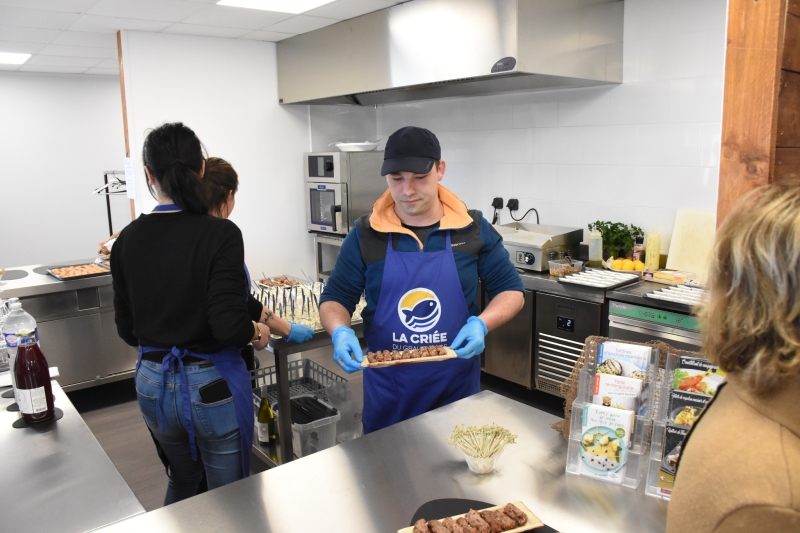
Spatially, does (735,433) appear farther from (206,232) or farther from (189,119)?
(189,119)

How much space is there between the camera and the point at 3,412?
6.56 feet

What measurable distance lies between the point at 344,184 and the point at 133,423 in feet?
8.05

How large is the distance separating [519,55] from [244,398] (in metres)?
2.49

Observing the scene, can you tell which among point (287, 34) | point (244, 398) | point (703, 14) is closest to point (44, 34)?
point (287, 34)

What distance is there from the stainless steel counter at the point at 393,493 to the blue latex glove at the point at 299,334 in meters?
1.18

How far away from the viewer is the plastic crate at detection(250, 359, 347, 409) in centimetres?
339

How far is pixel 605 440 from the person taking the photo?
1.42m

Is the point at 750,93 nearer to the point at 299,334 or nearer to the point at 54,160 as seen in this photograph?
the point at 299,334

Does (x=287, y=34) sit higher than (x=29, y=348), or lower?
higher

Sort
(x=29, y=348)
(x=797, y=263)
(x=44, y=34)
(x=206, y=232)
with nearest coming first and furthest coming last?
(x=797, y=263) → (x=29, y=348) → (x=206, y=232) → (x=44, y=34)

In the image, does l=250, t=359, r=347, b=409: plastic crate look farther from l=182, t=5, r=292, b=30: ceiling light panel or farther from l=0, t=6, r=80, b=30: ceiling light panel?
l=0, t=6, r=80, b=30: ceiling light panel

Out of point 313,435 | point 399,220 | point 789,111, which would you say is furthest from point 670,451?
point 313,435

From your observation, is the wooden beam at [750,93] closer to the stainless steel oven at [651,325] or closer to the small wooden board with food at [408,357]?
the small wooden board with food at [408,357]

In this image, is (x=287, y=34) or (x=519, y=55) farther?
(x=287, y=34)
